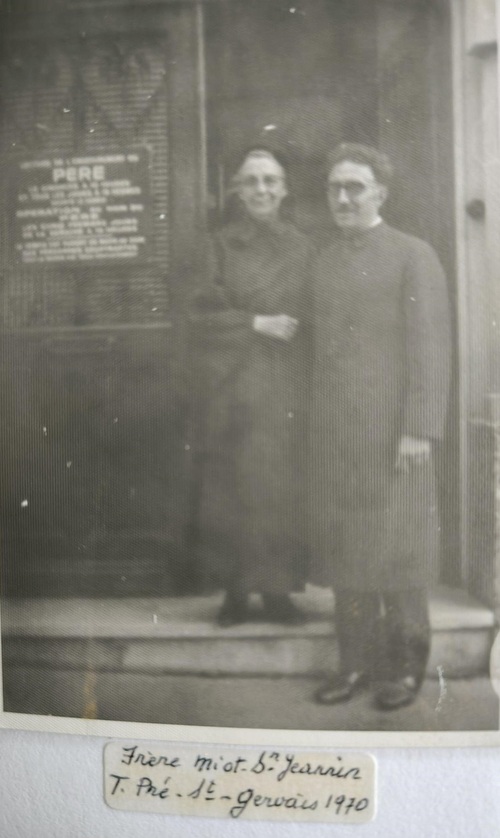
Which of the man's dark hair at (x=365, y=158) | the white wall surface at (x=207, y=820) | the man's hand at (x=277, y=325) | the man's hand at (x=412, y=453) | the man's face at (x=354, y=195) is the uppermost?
the man's dark hair at (x=365, y=158)

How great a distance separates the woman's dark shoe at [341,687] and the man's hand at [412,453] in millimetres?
165

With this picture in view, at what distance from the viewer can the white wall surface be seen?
1.75 feet

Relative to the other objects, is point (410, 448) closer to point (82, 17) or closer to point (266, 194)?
point (266, 194)

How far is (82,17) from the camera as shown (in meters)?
0.55

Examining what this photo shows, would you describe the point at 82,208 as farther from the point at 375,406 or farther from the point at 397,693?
the point at 397,693

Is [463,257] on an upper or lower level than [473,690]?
upper

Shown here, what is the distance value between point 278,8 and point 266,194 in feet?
0.47

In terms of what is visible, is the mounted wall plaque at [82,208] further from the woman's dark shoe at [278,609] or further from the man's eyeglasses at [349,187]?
the woman's dark shoe at [278,609]

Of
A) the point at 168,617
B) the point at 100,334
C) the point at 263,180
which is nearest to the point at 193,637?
the point at 168,617

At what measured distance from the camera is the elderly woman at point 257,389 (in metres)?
0.54

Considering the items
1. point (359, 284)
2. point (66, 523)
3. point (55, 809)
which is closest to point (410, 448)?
point (359, 284)
